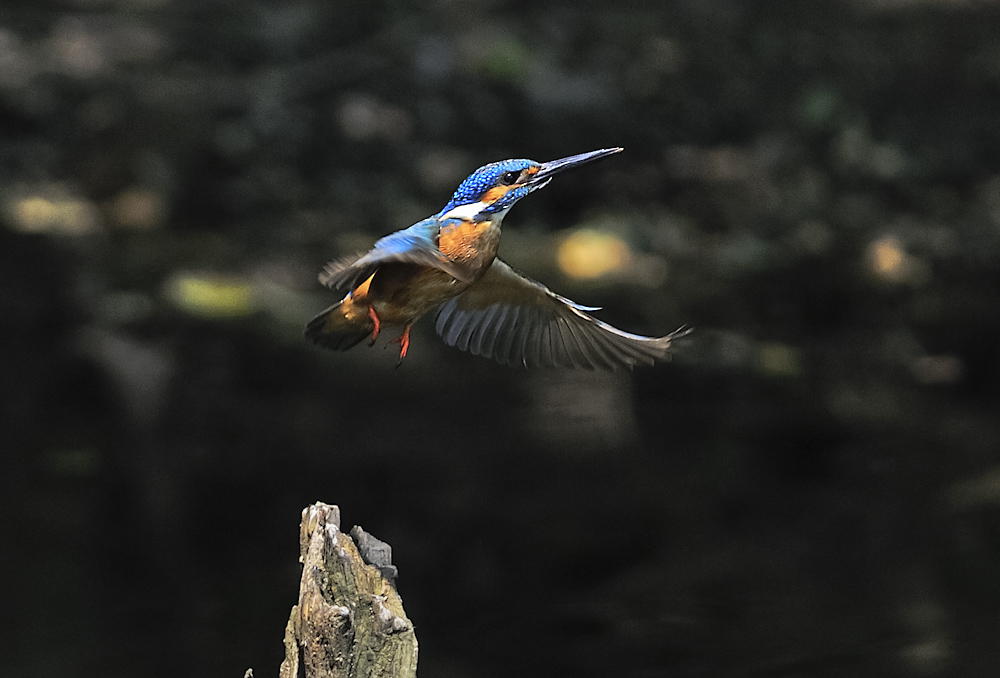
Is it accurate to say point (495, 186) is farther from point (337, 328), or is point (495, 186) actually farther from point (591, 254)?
point (591, 254)

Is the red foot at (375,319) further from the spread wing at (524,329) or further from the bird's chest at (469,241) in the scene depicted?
the spread wing at (524,329)

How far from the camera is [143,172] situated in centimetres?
313

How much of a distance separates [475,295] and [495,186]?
0.27 meters

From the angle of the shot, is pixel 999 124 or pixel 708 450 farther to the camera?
pixel 999 124

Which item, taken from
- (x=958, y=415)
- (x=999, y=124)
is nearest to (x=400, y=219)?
(x=958, y=415)

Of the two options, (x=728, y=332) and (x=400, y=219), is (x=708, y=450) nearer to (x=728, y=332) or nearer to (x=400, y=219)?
(x=728, y=332)

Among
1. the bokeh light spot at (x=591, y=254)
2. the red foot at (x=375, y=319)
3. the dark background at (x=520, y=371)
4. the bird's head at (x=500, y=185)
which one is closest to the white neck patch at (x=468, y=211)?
the bird's head at (x=500, y=185)

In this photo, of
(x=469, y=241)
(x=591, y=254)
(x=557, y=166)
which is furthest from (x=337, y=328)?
(x=591, y=254)

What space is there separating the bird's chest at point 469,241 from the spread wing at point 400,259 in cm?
1

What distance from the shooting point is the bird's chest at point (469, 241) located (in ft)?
3.97

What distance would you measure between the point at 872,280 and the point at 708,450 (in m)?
0.87

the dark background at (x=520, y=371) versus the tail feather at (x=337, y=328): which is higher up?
the dark background at (x=520, y=371)

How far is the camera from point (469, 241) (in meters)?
1.21

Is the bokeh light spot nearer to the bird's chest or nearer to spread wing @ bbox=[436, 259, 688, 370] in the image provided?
spread wing @ bbox=[436, 259, 688, 370]
